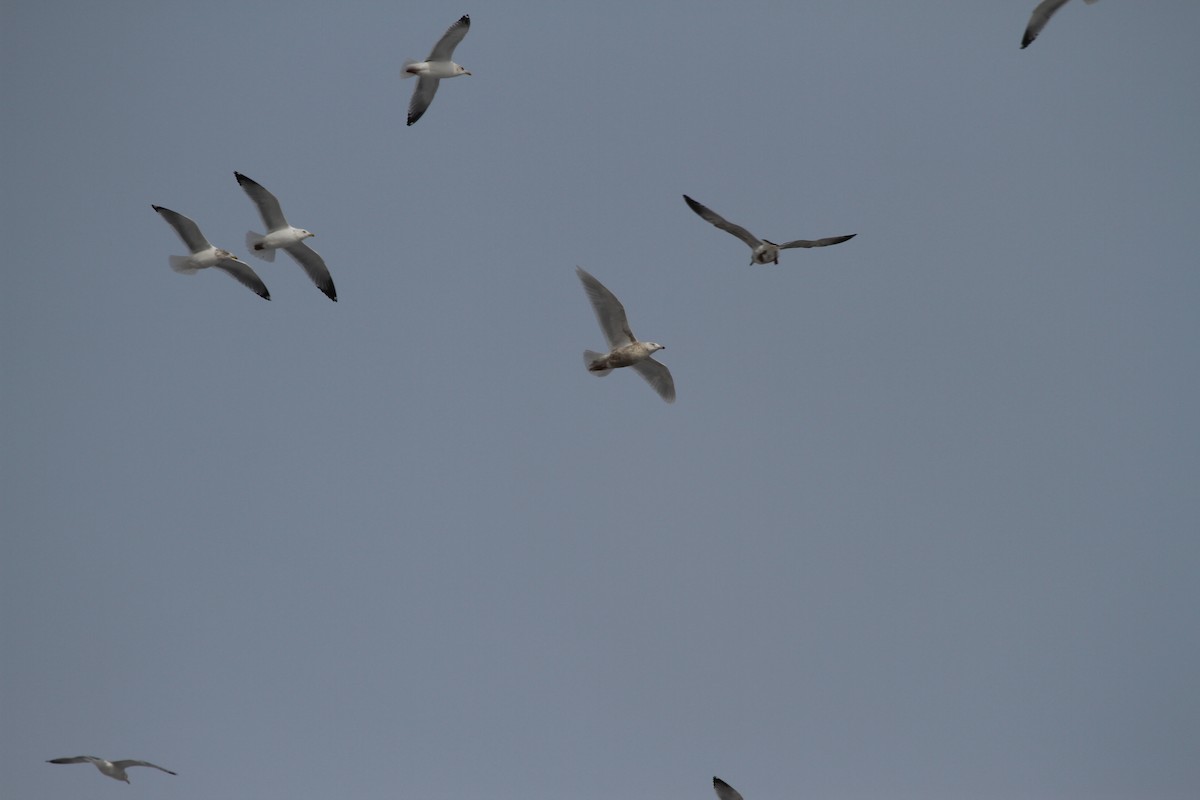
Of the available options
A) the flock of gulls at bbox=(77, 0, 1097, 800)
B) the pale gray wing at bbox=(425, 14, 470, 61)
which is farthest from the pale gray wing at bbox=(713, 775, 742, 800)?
the pale gray wing at bbox=(425, 14, 470, 61)

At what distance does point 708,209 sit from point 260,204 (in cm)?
792

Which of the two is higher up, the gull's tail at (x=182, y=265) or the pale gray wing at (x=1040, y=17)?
the pale gray wing at (x=1040, y=17)

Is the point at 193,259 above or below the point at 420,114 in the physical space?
below

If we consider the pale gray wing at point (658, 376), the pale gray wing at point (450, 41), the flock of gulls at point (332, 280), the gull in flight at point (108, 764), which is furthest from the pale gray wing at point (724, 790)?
the pale gray wing at point (450, 41)

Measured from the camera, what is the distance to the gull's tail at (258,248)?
83.1 feet

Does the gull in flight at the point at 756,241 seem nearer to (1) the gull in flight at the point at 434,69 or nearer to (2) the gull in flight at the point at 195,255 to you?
(1) the gull in flight at the point at 434,69

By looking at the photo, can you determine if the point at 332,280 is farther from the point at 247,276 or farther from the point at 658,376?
the point at 658,376

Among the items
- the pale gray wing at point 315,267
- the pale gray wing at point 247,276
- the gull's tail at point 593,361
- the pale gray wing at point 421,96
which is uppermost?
the pale gray wing at point 421,96

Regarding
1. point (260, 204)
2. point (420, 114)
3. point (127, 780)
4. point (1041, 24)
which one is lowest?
point (127, 780)

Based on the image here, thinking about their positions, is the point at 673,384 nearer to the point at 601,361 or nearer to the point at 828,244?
the point at 601,361

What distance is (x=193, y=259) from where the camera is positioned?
83.7ft

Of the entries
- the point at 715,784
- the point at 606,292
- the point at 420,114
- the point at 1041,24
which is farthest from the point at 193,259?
the point at 1041,24

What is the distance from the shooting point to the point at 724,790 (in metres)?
23.4

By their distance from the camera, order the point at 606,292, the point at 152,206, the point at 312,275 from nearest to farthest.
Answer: the point at 606,292, the point at 152,206, the point at 312,275
